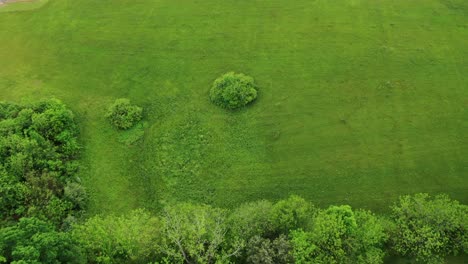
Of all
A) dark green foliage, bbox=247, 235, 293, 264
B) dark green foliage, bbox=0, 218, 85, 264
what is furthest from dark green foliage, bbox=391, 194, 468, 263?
dark green foliage, bbox=0, 218, 85, 264

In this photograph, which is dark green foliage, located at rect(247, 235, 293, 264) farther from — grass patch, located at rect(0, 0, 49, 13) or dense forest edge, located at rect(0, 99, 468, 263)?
grass patch, located at rect(0, 0, 49, 13)

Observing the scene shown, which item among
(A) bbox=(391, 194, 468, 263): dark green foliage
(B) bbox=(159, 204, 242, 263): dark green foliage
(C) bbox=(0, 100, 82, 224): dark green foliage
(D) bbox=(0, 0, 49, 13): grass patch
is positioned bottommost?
(A) bbox=(391, 194, 468, 263): dark green foliage

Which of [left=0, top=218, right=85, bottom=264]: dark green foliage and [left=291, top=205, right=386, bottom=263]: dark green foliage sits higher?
[left=0, top=218, right=85, bottom=264]: dark green foliage

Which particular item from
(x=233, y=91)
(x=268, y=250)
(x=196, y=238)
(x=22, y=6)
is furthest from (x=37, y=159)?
(x=22, y=6)

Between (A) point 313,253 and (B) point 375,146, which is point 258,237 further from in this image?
(B) point 375,146

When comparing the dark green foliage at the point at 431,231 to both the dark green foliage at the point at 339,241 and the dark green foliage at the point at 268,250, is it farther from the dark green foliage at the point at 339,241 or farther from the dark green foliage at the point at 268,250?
the dark green foliage at the point at 268,250

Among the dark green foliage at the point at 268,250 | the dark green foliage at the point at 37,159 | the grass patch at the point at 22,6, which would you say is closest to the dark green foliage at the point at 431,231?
the dark green foliage at the point at 268,250

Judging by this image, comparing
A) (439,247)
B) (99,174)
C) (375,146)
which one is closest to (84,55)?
(99,174)
